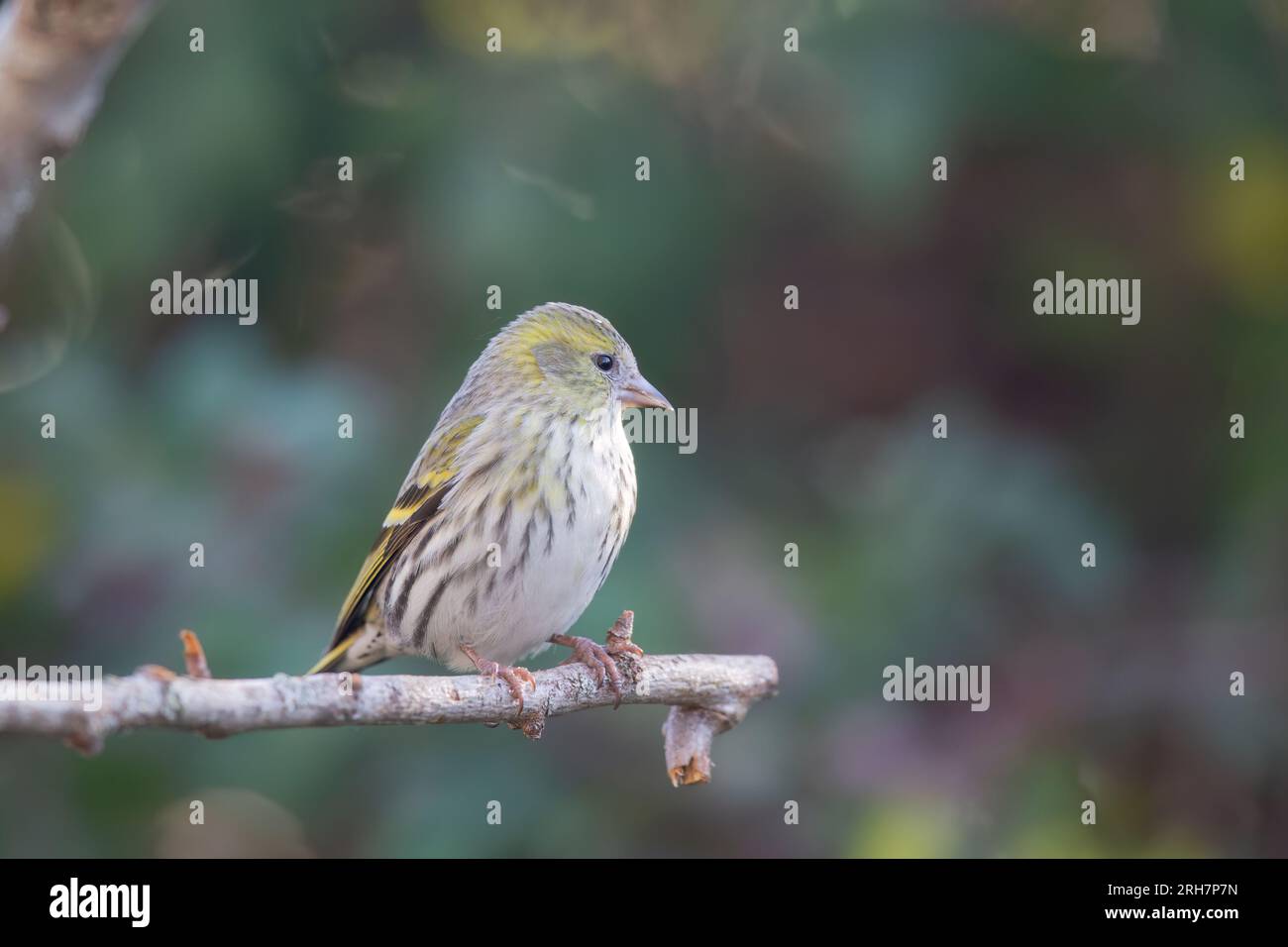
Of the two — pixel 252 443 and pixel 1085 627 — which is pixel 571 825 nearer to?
pixel 252 443

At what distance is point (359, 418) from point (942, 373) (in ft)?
9.73

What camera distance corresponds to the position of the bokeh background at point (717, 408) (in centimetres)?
521

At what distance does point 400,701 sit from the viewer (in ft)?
9.55

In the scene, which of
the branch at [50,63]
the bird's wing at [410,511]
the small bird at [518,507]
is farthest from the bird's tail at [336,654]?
the branch at [50,63]

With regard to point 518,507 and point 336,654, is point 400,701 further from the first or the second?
point 336,654

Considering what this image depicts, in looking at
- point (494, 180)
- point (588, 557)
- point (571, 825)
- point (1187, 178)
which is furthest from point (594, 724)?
point (1187, 178)

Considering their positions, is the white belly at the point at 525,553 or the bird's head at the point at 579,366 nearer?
the white belly at the point at 525,553

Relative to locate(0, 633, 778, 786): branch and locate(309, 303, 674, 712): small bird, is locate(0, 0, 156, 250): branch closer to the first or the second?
locate(0, 633, 778, 786): branch

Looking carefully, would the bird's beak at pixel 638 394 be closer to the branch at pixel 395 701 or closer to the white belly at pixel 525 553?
the white belly at pixel 525 553

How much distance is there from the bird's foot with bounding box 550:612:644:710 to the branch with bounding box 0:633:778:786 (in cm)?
2

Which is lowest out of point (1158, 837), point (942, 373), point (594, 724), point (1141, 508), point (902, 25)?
point (1158, 837)

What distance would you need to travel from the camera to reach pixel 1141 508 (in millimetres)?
6660

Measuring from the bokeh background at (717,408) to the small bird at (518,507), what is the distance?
20.2 inches

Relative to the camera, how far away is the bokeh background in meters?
5.21
